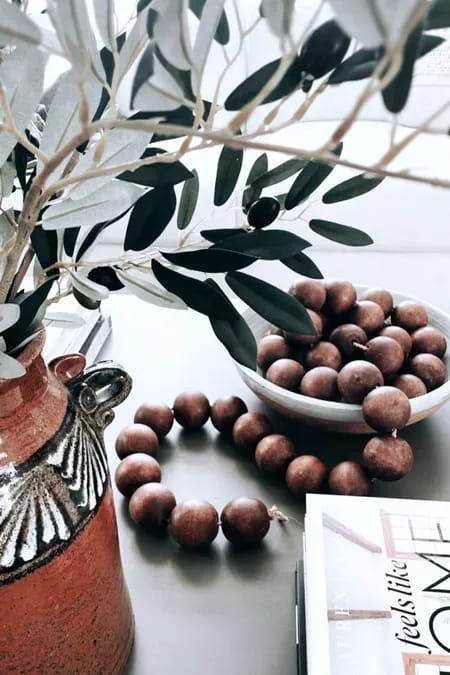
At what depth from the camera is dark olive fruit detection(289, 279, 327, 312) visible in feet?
2.71

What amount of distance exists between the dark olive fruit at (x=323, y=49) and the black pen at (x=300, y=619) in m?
0.46

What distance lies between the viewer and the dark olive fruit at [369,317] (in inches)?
32.7

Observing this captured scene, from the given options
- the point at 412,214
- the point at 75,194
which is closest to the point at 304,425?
the point at 75,194

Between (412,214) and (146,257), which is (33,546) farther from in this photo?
(412,214)

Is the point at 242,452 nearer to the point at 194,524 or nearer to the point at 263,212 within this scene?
the point at 194,524

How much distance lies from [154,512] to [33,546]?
24 cm

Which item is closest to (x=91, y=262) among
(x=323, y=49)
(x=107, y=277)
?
(x=107, y=277)

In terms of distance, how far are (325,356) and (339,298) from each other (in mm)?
74

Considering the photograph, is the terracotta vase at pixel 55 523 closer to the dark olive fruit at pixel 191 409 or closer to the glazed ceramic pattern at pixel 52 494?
the glazed ceramic pattern at pixel 52 494

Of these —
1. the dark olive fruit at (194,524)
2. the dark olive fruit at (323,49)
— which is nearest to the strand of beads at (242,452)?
the dark olive fruit at (194,524)

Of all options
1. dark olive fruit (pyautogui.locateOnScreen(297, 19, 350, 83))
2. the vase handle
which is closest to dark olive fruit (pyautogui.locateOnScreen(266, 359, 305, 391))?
the vase handle

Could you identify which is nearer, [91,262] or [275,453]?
[91,262]

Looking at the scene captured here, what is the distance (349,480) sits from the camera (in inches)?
27.9

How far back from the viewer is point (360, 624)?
547 millimetres
